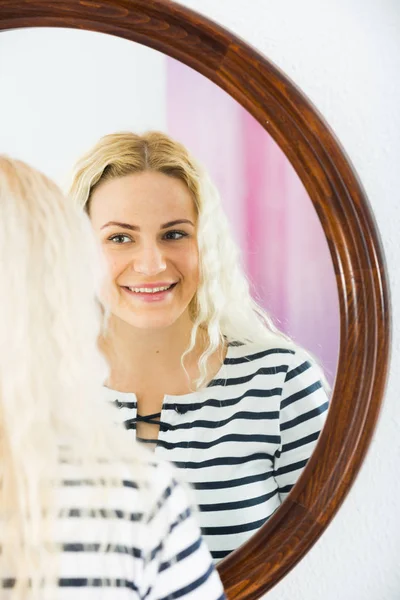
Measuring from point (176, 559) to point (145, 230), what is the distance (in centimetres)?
37

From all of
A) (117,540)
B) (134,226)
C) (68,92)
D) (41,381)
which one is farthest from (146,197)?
(117,540)

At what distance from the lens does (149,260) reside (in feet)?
2.51

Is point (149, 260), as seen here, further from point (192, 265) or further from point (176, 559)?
point (176, 559)

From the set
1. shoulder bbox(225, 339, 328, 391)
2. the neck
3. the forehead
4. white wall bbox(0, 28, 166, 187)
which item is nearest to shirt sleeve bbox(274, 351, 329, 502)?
shoulder bbox(225, 339, 328, 391)

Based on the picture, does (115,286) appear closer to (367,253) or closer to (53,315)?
(53,315)

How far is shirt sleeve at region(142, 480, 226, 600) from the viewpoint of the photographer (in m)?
0.56

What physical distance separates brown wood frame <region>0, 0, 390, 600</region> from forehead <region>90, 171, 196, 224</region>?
5.1 inches

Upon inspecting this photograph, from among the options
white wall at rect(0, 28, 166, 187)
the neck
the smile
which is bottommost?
the neck

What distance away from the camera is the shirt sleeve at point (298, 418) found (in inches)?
30.3

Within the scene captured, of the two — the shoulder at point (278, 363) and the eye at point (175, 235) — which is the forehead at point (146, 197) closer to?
the eye at point (175, 235)

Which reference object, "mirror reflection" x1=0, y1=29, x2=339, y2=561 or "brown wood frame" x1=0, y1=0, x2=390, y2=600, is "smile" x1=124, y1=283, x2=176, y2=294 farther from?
"brown wood frame" x1=0, y1=0, x2=390, y2=600

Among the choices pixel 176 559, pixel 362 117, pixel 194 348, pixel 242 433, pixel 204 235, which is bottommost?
pixel 176 559

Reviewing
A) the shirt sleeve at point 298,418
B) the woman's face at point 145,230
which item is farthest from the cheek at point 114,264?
the shirt sleeve at point 298,418

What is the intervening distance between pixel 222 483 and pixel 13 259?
0.36m
